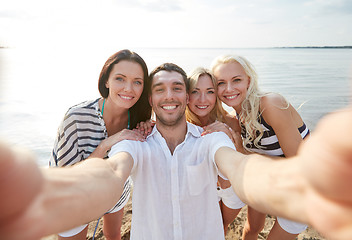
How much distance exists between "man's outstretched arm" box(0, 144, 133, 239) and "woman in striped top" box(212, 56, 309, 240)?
233 cm

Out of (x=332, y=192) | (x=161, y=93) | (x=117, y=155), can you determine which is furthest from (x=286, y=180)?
(x=161, y=93)

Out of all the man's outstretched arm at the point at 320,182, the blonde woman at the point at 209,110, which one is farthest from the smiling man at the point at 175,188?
the man's outstretched arm at the point at 320,182

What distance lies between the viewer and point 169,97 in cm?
276

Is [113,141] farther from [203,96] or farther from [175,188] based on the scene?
[203,96]

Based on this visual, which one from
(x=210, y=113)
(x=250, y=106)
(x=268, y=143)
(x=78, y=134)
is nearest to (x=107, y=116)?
(x=78, y=134)

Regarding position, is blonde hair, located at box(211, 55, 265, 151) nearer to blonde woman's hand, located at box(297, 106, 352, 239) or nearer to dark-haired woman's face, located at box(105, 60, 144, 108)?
dark-haired woman's face, located at box(105, 60, 144, 108)

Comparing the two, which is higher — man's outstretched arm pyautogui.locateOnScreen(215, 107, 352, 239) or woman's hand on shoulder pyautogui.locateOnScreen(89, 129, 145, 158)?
man's outstretched arm pyautogui.locateOnScreen(215, 107, 352, 239)

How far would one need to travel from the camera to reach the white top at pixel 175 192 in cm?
228

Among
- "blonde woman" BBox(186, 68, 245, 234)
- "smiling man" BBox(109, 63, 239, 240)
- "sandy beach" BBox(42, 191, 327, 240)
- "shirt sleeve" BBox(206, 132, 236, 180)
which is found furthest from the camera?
"sandy beach" BBox(42, 191, 327, 240)

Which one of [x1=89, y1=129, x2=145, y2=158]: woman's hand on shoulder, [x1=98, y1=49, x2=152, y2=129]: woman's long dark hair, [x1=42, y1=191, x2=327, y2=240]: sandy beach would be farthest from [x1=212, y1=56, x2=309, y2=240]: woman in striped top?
[x1=89, y1=129, x2=145, y2=158]: woman's hand on shoulder

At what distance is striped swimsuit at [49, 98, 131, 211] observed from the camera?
8.50ft

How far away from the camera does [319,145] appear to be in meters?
0.62

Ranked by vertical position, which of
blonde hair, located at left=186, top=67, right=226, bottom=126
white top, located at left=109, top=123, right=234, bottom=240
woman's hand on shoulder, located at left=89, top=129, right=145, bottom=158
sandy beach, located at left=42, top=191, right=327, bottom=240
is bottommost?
sandy beach, located at left=42, top=191, right=327, bottom=240

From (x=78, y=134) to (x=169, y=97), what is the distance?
1203 millimetres
